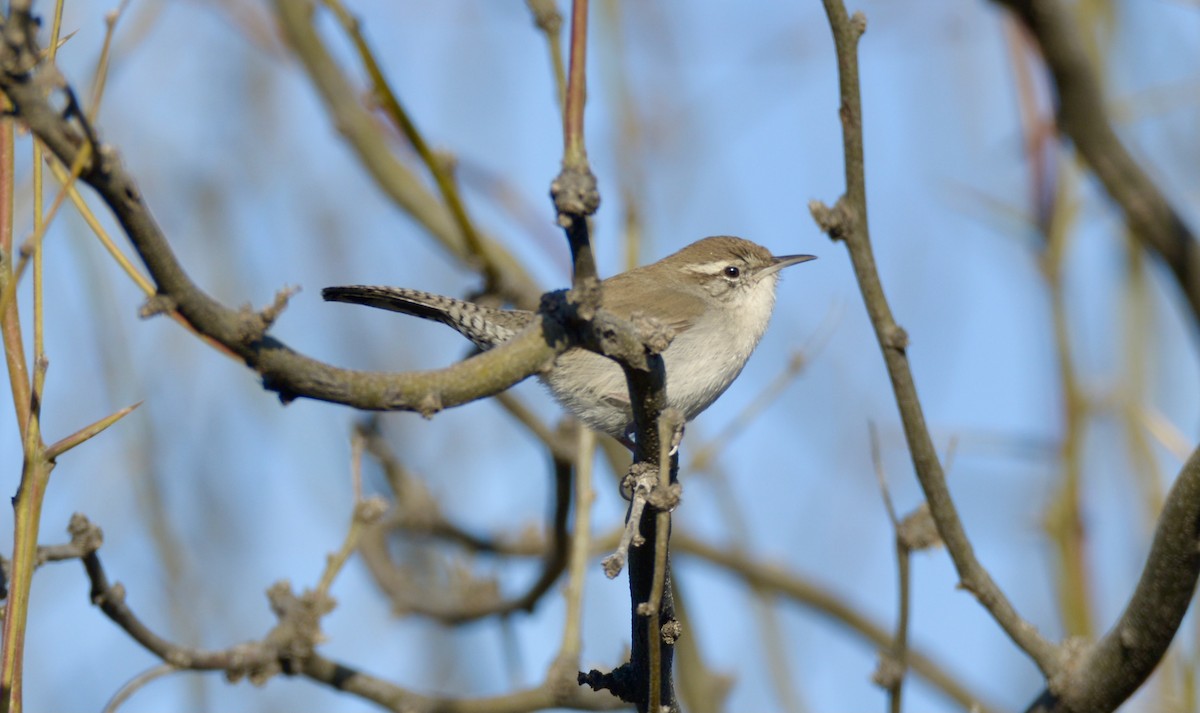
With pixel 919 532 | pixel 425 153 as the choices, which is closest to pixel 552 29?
pixel 425 153

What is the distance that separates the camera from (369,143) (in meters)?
4.78

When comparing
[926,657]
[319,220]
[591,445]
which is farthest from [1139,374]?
[319,220]

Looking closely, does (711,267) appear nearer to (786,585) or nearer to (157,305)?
(786,585)

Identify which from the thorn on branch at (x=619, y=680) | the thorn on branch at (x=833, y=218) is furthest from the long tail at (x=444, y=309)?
the thorn on branch at (x=619, y=680)

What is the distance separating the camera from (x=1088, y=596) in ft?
13.6

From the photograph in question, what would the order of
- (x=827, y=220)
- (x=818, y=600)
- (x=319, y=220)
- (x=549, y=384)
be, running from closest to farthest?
(x=827, y=220) < (x=549, y=384) < (x=818, y=600) < (x=319, y=220)

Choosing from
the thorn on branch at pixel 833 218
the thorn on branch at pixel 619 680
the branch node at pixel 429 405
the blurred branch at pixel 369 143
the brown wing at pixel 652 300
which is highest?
the blurred branch at pixel 369 143

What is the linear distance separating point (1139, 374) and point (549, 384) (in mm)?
2491

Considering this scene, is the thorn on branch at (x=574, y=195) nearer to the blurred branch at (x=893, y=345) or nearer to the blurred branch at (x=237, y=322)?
the blurred branch at (x=237, y=322)

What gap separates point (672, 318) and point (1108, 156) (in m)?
1.59

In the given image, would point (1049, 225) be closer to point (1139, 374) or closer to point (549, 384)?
point (1139, 374)

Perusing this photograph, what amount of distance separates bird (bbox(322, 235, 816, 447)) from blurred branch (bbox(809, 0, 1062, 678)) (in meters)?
0.63

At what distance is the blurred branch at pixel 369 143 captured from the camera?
4.69m

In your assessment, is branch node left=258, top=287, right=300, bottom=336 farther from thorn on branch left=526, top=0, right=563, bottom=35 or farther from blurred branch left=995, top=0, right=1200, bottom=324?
blurred branch left=995, top=0, right=1200, bottom=324
